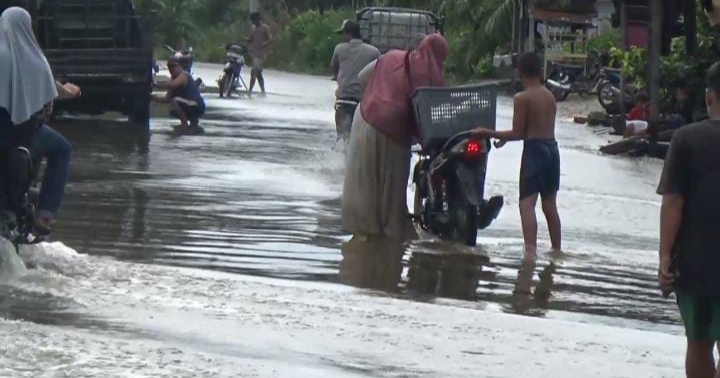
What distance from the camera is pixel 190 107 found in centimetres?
2341

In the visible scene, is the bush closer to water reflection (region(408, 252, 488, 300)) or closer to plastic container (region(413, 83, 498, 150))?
plastic container (region(413, 83, 498, 150))

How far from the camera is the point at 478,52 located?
44.5 meters

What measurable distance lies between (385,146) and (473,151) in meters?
0.75

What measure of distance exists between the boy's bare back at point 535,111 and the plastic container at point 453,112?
0.36 m

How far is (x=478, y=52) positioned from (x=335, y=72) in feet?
83.3

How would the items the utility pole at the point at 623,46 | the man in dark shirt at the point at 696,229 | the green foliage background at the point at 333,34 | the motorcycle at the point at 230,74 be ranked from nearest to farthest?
1. the man in dark shirt at the point at 696,229
2. the green foliage background at the point at 333,34
3. the utility pole at the point at 623,46
4. the motorcycle at the point at 230,74

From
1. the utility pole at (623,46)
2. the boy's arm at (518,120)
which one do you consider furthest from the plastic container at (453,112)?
the utility pole at (623,46)

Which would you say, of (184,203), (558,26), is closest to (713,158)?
(184,203)

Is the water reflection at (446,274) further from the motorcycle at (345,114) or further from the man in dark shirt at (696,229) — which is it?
the motorcycle at (345,114)

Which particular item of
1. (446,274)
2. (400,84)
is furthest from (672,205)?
(400,84)

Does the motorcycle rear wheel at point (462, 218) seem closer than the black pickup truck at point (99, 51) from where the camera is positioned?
Yes

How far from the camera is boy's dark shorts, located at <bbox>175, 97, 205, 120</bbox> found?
23.4 metres

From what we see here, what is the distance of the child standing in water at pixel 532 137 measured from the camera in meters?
12.1

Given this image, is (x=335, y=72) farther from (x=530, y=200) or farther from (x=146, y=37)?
(x=530, y=200)
